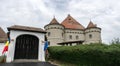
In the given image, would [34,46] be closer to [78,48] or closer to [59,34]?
[78,48]

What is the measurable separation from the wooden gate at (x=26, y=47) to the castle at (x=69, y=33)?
56.3 feet

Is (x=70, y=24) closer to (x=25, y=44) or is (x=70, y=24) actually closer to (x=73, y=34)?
(x=73, y=34)

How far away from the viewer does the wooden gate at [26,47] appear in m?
16.9

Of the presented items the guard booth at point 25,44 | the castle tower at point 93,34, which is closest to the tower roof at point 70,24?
the castle tower at point 93,34

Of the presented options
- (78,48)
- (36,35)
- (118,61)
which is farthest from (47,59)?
(118,61)

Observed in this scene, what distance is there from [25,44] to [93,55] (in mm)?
10185

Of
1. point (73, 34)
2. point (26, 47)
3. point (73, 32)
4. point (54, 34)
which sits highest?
point (73, 32)

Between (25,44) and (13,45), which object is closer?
(13,45)

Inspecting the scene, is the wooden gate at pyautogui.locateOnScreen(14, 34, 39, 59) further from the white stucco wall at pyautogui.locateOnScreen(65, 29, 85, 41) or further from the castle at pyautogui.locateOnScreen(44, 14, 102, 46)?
the white stucco wall at pyautogui.locateOnScreen(65, 29, 85, 41)

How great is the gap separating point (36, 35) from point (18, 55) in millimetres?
3578

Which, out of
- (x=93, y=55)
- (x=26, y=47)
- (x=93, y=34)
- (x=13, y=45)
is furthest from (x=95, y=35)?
(x=93, y=55)

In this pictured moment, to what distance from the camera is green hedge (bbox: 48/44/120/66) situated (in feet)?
30.7

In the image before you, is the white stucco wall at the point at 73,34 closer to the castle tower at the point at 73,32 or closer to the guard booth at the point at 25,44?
Answer: the castle tower at the point at 73,32

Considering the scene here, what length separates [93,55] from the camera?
10367 mm
